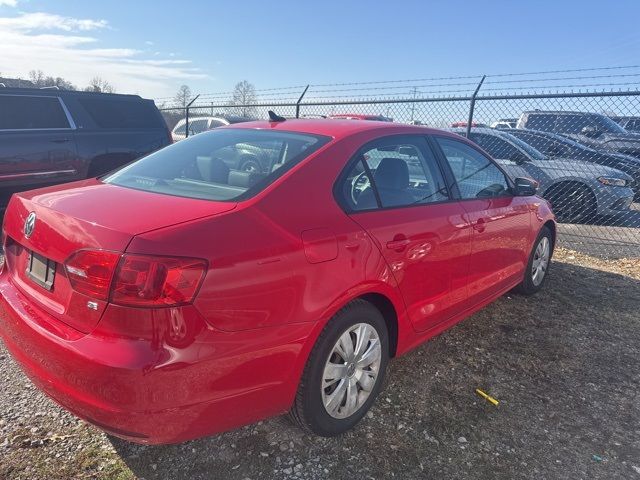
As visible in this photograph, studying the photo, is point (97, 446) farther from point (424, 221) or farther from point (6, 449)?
point (424, 221)

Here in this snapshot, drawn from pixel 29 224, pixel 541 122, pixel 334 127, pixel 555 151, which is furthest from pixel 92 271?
pixel 541 122

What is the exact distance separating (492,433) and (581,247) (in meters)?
5.25

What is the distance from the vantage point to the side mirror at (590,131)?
10.9 m

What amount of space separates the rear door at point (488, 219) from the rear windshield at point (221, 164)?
1.24 metres

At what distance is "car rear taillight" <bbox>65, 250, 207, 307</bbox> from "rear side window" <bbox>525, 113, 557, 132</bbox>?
11.2 m

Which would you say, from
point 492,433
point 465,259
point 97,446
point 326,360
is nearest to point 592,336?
point 465,259

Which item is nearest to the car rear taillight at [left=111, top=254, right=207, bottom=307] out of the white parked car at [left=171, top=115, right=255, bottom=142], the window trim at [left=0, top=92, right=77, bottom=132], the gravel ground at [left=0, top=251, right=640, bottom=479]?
the gravel ground at [left=0, top=251, right=640, bottom=479]

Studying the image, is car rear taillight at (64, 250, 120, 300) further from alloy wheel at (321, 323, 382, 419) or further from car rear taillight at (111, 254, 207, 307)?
alloy wheel at (321, 323, 382, 419)

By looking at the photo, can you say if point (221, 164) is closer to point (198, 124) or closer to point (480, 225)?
point (480, 225)

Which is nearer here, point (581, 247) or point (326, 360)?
point (326, 360)

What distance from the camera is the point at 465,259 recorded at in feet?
10.8

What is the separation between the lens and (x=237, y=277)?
193 centimetres

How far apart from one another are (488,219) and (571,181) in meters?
5.64

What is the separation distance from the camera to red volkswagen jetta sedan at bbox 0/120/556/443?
6.00 ft
